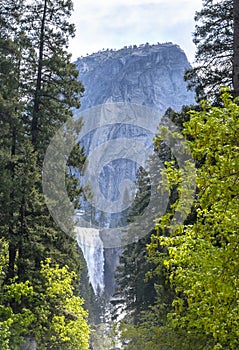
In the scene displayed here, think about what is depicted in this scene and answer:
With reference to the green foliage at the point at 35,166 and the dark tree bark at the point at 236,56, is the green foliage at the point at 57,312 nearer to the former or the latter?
the green foliage at the point at 35,166

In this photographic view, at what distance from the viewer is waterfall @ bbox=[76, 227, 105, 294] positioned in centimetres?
8375

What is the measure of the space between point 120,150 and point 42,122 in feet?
482

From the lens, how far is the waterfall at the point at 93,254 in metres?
83.8

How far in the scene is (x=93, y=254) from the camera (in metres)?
86.1

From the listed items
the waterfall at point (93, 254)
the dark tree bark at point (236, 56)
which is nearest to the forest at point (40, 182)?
the dark tree bark at point (236, 56)

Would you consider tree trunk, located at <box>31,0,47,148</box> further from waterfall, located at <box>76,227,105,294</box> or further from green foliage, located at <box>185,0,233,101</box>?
waterfall, located at <box>76,227,105,294</box>

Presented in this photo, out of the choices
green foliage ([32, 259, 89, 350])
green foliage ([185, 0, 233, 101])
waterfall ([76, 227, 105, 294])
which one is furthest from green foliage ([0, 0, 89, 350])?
waterfall ([76, 227, 105, 294])

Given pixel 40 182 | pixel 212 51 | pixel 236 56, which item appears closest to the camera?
pixel 236 56

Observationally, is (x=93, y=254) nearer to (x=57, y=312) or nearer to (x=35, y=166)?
(x=57, y=312)

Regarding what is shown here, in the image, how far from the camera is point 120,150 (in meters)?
164

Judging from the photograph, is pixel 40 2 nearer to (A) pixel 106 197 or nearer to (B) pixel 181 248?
(B) pixel 181 248

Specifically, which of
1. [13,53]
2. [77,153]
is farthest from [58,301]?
[13,53]

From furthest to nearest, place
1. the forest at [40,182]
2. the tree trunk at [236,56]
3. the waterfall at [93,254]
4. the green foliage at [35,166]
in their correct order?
the waterfall at [93,254], the green foliage at [35,166], the forest at [40,182], the tree trunk at [236,56]

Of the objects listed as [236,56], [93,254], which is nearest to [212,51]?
[236,56]
